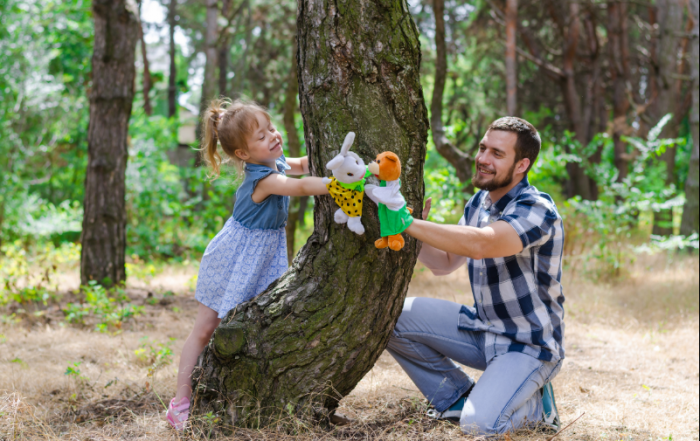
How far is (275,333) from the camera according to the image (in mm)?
2180

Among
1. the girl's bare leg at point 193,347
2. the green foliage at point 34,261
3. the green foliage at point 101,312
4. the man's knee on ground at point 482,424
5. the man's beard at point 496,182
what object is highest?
the man's beard at point 496,182

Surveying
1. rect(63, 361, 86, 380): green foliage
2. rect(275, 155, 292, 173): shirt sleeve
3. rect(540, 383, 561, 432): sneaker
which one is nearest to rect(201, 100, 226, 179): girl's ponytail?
rect(275, 155, 292, 173): shirt sleeve

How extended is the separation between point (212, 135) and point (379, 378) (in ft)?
5.91

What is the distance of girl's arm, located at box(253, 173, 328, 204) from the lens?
6.48 feet

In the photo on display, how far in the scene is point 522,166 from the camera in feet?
8.46

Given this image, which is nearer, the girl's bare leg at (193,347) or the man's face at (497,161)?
the girl's bare leg at (193,347)

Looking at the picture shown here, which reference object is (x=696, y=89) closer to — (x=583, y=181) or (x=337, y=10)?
(x=583, y=181)

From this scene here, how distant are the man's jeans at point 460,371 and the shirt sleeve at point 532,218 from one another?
22.9 inches

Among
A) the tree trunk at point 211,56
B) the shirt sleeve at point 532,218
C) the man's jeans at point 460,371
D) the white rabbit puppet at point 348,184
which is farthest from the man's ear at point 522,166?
the tree trunk at point 211,56

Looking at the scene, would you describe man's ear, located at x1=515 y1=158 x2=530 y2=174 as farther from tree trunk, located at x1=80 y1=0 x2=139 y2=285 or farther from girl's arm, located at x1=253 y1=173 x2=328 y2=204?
tree trunk, located at x1=80 y1=0 x2=139 y2=285

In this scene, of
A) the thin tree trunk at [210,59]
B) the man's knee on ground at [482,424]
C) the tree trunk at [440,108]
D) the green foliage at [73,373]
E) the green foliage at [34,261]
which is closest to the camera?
the man's knee on ground at [482,424]

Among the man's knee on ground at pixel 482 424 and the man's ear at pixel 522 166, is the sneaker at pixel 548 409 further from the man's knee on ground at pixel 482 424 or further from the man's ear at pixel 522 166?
the man's ear at pixel 522 166

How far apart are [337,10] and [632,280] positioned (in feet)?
18.4

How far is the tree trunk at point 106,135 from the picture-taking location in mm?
5297
